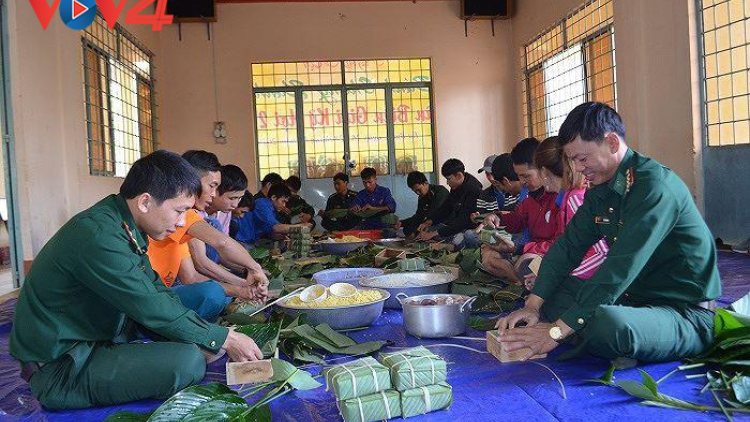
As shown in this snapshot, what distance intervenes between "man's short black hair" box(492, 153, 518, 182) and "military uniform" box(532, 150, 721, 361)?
250 centimetres

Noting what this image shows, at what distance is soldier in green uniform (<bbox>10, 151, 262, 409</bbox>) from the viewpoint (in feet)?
6.61

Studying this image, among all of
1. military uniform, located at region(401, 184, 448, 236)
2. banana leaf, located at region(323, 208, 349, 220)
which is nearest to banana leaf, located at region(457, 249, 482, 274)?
military uniform, located at region(401, 184, 448, 236)

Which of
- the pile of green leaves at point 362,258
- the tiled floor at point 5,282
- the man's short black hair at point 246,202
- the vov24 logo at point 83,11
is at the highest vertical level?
the vov24 logo at point 83,11

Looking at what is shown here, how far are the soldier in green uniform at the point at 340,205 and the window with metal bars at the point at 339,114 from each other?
5.28 ft

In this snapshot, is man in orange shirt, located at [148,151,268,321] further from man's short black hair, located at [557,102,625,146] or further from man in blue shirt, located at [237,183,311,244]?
man in blue shirt, located at [237,183,311,244]

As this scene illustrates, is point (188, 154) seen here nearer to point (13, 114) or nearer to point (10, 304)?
point (10, 304)

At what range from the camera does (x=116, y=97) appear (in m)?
7.46

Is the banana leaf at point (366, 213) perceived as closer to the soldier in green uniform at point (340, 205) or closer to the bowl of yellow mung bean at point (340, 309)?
the soldier in green uniform at point (340, 205)

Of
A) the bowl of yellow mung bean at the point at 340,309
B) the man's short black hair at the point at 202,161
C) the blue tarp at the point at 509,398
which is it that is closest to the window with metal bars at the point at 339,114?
the man's short black hair at the point at 202,161

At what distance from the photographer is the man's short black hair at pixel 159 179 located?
2.12 metres

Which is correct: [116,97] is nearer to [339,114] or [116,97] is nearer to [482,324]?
[339,114]

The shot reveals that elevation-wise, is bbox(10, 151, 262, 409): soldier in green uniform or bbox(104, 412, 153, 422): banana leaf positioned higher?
bbox(10, 151, 262, 409): soldier in green uniform

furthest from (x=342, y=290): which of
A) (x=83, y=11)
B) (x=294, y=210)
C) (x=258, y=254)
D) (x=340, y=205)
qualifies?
(x=340, y=205)

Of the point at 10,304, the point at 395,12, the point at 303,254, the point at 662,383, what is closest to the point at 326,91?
the point at 395,12
